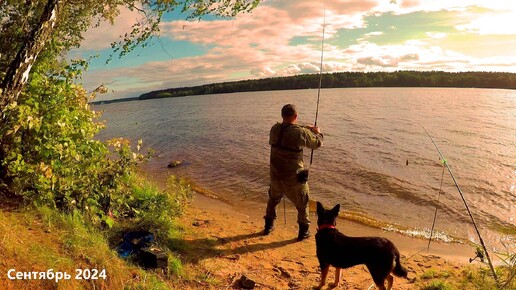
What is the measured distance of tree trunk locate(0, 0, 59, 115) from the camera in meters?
Answer: 4.48

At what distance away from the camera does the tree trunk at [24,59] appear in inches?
176

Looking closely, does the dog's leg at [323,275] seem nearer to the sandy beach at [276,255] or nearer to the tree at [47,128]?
the sandy beach at [276,255]

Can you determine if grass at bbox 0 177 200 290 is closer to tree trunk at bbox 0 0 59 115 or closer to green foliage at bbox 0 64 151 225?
green foliage at bbox 0 64 151 225

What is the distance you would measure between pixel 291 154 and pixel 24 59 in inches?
190

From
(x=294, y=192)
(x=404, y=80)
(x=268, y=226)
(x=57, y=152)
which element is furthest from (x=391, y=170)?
(x=404, y=80)

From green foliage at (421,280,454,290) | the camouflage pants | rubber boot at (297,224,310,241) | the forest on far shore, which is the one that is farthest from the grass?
the forest on far shore

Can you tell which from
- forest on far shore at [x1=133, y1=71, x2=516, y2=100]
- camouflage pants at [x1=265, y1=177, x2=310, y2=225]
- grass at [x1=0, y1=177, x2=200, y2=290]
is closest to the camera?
grass at [x1=0, y1=177, x2=200, y2=290]

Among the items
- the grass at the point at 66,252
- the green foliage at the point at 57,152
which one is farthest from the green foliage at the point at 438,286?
the green foliage at the point at 57,152

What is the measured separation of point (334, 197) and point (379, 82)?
127m

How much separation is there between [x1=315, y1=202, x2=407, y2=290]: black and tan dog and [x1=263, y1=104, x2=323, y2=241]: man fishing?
4.71 feet

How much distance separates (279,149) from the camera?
23.5 ft

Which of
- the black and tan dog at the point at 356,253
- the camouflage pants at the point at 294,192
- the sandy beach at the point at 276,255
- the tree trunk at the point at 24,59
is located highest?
the tree trunk at the point at 24,59

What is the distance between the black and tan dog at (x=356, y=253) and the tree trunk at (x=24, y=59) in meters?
5.01

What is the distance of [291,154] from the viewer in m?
7.09
